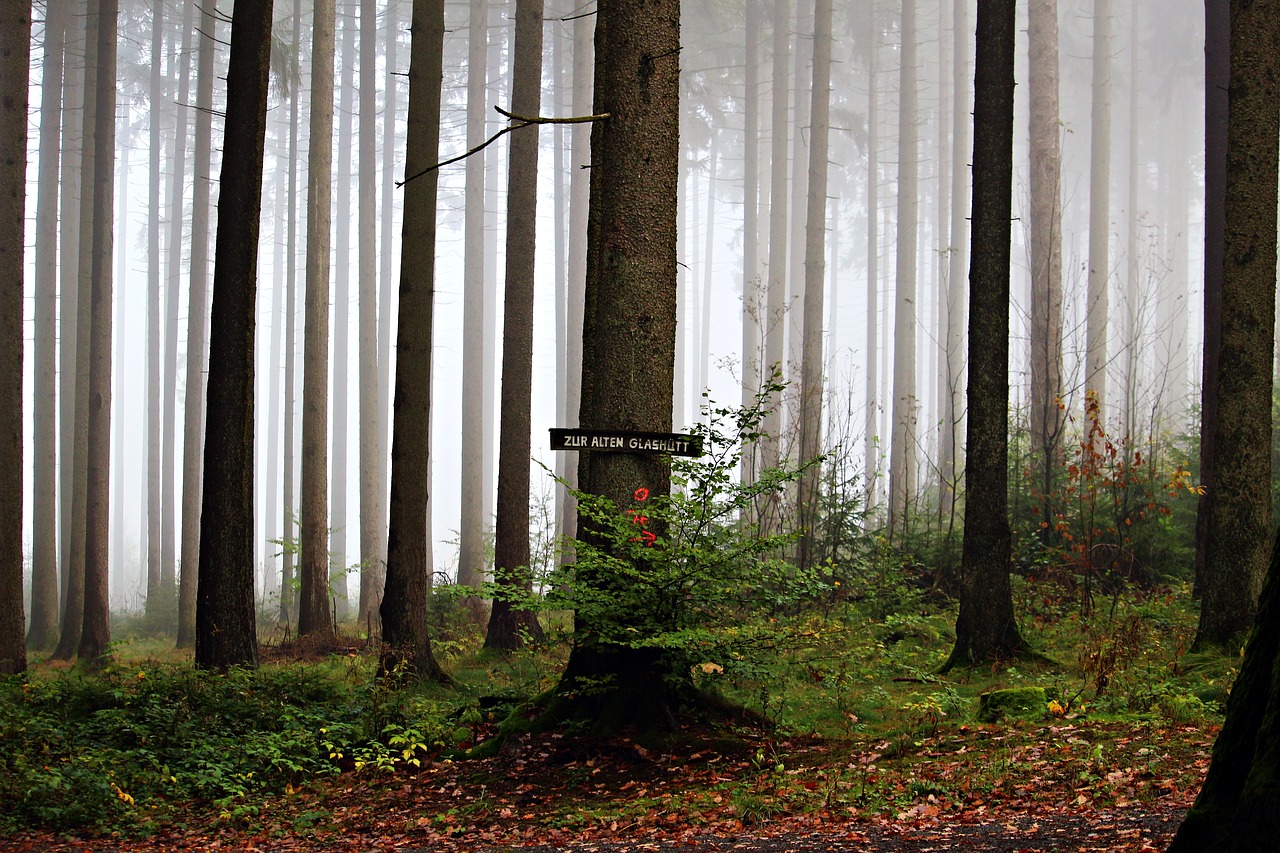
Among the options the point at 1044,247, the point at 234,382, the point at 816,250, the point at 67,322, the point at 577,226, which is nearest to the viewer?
the point at 234,382

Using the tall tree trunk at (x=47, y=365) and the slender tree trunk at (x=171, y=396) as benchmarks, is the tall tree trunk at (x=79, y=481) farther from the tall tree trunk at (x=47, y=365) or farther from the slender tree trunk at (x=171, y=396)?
the slender tree trunk at (x=171, y=396)

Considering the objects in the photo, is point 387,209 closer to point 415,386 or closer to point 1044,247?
point 1044,247

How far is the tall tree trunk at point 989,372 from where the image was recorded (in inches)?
391

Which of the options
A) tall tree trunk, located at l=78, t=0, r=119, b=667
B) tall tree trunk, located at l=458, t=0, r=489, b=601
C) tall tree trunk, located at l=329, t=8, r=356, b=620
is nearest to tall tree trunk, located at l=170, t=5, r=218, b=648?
tall tree trunk, located at l=78, t=0, r=119, b=667

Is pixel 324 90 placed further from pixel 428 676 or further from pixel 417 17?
pixel 428 676

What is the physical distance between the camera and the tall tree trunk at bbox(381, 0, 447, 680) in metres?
11.0

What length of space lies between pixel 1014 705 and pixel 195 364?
20907 mm

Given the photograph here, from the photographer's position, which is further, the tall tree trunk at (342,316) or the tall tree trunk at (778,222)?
the tall tree trunk at (342,316)

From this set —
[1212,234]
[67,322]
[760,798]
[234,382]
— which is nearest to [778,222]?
[1212,234]

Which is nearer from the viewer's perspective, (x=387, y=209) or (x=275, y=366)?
(x=387, y=209)

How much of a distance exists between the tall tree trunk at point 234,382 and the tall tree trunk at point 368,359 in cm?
749

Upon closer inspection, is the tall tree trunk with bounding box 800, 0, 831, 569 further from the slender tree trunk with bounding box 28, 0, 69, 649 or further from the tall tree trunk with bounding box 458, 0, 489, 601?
the slender tree trunk with bounding box 28, 0, 69, 649

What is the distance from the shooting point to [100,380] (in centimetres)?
1723

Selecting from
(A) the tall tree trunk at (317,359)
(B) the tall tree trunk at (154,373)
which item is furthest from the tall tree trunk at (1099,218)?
(B) the tall tree trunk at (154,373)
